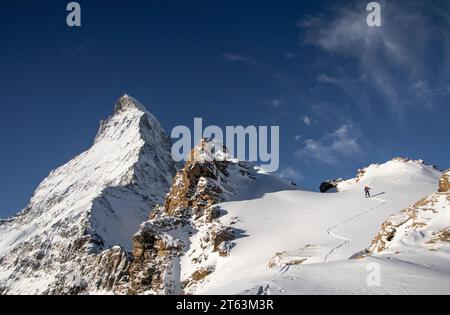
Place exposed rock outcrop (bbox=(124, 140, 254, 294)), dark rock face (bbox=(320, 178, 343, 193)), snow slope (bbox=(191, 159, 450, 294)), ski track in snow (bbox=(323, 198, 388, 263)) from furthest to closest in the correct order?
1. dark rock face (bbox=(320, 178, 343, 193))
2. exposed rock outcrop (bbox=(124, 140, 254, 294))
3. ski track in snow (bbox=(323, 198, 388, 263))
4. snow slope (bbox=(191, 159, 450, 294))

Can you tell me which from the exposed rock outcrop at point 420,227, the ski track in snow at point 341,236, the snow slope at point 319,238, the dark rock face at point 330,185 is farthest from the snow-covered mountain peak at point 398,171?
the exposed rock outcrop at point 420,227

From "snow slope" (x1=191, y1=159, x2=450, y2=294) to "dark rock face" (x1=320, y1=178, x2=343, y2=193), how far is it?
212 cm

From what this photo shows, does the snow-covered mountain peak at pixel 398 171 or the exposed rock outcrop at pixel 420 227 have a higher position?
the snow-covered mountain peak at pixel 398 171

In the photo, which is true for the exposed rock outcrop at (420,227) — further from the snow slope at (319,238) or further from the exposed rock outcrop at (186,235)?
the exposed rock outcrop at (186,235)

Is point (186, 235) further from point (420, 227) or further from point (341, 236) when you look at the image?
point (420, 227)

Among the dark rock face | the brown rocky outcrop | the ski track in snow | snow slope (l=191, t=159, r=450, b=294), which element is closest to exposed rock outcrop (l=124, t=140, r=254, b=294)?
snow slope (l=191, t=159, r=450, b=294)

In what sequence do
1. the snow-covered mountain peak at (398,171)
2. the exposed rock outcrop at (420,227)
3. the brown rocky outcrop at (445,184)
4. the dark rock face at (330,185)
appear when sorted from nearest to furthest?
1. the exposed rock outcrop at (420,227)
2. the brown rocky outcrop at (445,184)
3. the snow-covered mountain peak at (398,171)
4. the dark rock face at (330,185)

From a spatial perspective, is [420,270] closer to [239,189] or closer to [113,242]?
[239,189]

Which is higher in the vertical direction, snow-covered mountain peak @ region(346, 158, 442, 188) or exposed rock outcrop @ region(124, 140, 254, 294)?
snow-covered mountain peak @ region(346, 158, 442, 188)

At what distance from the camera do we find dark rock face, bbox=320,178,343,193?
90.1 meters

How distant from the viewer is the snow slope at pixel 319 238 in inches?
693

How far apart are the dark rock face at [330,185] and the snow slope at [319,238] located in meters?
2.12

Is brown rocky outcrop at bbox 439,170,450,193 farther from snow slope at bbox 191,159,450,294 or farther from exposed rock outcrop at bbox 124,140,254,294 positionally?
exposed rock outcrop at bbox 124,140,254,294

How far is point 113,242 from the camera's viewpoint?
493 ft
